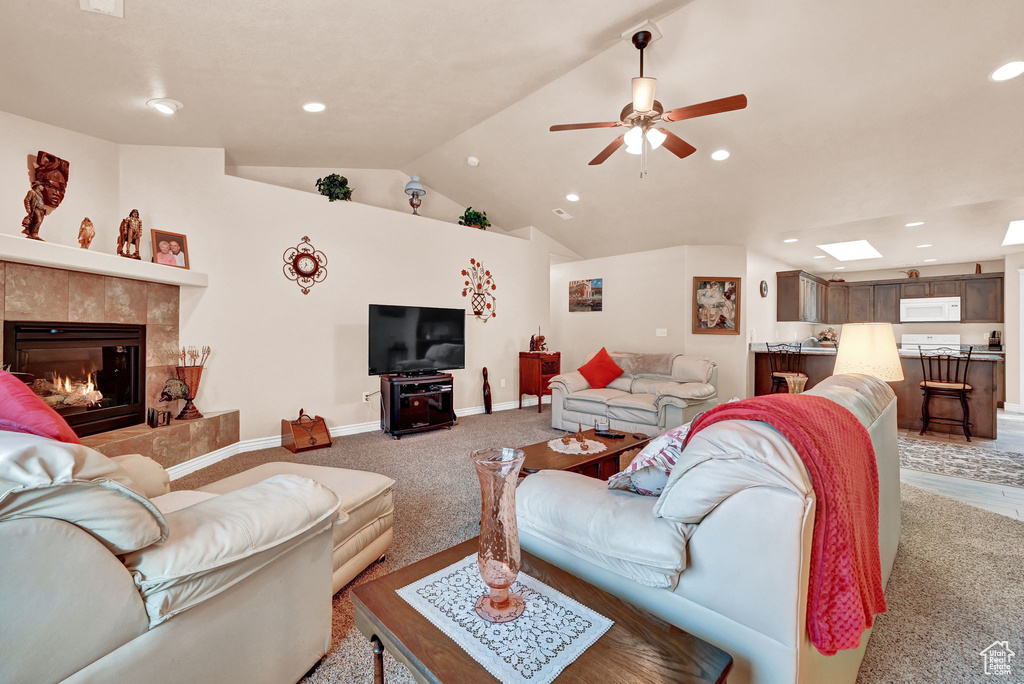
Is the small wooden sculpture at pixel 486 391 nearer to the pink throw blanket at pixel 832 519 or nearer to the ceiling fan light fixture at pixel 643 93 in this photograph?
the ceiling fan light fixture at pixel 643 93

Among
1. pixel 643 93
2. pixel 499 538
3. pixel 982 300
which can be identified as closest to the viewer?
pixel 499 538

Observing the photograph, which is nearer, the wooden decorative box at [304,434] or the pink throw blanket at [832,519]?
the pink throw blanket at [832,519]

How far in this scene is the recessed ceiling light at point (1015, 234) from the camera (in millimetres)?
4964

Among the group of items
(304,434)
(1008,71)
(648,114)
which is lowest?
(304,434)

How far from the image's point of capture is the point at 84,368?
10.4ft

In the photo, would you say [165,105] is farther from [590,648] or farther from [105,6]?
[590,648]

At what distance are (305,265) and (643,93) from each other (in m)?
3.48

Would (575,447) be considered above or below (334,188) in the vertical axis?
below

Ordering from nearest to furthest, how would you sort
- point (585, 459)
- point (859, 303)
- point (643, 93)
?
point (585, 459) → point (643, 93) → point (859, 303)

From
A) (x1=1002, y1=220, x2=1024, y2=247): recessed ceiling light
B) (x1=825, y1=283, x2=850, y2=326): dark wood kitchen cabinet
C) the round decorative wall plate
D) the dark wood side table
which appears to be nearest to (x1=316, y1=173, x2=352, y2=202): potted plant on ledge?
the round decorative wall plate

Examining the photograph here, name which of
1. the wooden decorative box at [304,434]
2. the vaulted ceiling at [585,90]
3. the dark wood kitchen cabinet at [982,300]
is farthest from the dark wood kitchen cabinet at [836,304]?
the wooden decorative box at [304,434]

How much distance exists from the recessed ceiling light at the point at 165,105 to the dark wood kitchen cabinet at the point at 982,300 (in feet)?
33.8

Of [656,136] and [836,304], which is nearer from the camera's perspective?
[656,136]

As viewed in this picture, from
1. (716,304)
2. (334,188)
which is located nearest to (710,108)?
(334,188)
